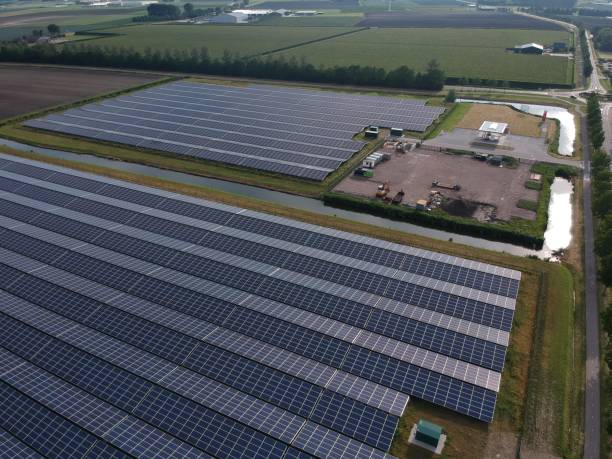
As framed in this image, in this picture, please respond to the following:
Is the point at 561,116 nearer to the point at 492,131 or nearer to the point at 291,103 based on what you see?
the point at 492,131

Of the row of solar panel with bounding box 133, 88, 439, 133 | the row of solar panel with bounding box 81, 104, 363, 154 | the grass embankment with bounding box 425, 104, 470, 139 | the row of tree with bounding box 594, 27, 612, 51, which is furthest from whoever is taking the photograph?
the row of tree with bounding box 594, 27, 612, 51

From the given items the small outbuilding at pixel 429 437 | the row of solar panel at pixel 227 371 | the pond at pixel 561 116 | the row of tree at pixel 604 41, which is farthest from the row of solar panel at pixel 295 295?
the row of tree at pixel 604 41

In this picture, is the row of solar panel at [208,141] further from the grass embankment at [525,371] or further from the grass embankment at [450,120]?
the grass embankment at [525,371]

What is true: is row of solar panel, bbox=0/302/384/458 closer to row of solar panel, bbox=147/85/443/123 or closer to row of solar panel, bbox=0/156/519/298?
row of solar panel, bbox=0/156/519/298

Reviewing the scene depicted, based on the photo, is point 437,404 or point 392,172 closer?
point 437,404

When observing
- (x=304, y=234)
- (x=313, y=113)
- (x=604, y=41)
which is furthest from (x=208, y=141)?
(x=604, y=41)

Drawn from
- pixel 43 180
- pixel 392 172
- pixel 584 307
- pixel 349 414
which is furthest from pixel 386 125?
pixel 349 414

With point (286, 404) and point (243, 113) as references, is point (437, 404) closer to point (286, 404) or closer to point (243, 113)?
point (286, 404)

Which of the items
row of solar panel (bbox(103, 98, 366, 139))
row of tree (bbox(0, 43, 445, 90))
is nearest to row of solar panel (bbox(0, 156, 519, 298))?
row of solar panel (bbox(103, 98, 366, 139))
